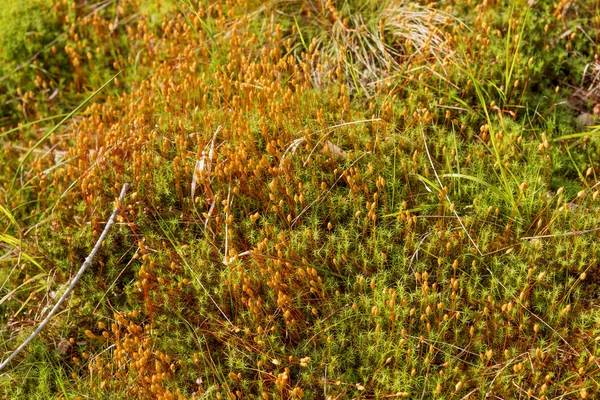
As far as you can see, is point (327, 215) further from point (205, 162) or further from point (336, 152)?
point (205, 162)

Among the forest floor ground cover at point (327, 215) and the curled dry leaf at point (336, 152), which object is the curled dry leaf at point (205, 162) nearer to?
the forest floor ground cover at point (327, 215)

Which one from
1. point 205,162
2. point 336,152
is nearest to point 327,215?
point 336,152

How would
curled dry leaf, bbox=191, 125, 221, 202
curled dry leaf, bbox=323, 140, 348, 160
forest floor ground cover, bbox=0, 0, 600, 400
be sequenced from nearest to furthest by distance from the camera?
forest floor ground cover, bbox=0, 0, 600, 400 < curled dry leaf, bbox=191, 125, 221, 202 < curled dry leaf, bbox=323, 140, 348, 160

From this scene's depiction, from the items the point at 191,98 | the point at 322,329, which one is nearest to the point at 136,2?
the point at 191,98

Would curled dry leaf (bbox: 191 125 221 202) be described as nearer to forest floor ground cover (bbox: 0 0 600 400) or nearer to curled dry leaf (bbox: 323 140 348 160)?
forest floor ground cover (bbox: 0 0 600 400)

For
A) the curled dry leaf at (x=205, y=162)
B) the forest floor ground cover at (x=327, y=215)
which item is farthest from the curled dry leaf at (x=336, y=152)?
the curled dry leaf at (x=205, y=162)

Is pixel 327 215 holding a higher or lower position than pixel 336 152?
lower

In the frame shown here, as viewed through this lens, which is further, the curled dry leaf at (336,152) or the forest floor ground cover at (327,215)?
the curled dry leaf at (336,152)

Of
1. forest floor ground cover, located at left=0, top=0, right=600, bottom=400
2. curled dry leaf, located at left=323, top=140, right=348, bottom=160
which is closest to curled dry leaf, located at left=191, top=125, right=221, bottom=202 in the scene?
forest floor ground cover, located at left=0, top=0, right=600, bottom=400
